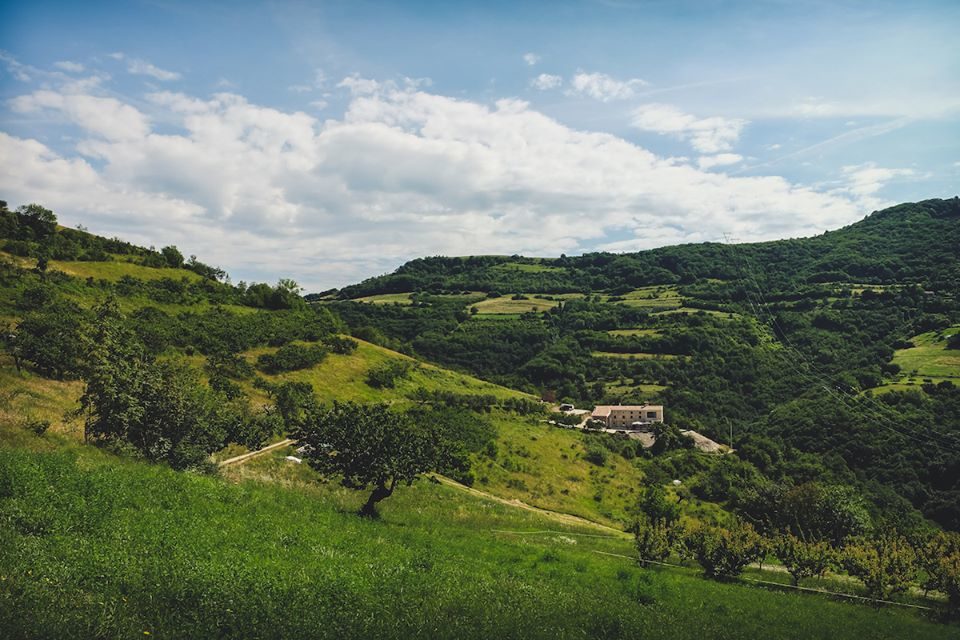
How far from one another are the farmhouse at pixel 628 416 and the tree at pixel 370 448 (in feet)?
309

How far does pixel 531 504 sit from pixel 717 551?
83.2 feet

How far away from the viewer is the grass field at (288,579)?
36.1 ft

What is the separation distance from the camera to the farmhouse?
121 meters

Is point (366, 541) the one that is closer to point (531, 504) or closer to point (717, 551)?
point (717, 551)

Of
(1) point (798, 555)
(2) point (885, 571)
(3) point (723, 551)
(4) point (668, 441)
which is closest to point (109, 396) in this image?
(3) point (723, 551)

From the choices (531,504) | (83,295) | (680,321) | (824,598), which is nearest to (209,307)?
(83,295)

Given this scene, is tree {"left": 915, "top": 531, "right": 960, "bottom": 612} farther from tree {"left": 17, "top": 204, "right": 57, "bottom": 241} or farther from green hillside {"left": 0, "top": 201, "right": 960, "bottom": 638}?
tree {"left": 17, "top": 204, "right": 57, "bottom": 241}

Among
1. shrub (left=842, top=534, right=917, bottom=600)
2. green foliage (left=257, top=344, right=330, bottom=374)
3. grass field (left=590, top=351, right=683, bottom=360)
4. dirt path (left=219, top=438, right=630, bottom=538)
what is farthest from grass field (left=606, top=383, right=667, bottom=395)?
shrub (left=842, top=534, right=917, bottom=600)

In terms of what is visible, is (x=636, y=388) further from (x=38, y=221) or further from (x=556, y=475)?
(x=38, y=221)

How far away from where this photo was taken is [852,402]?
118 m

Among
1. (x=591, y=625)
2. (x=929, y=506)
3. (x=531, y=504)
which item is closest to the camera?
(x=591, y=625)

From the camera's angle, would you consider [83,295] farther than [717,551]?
Yes

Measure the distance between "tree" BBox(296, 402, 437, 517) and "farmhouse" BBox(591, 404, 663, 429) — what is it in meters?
94.2

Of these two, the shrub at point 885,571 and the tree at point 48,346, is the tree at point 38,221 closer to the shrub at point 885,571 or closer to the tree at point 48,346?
the tree at point 48,346
